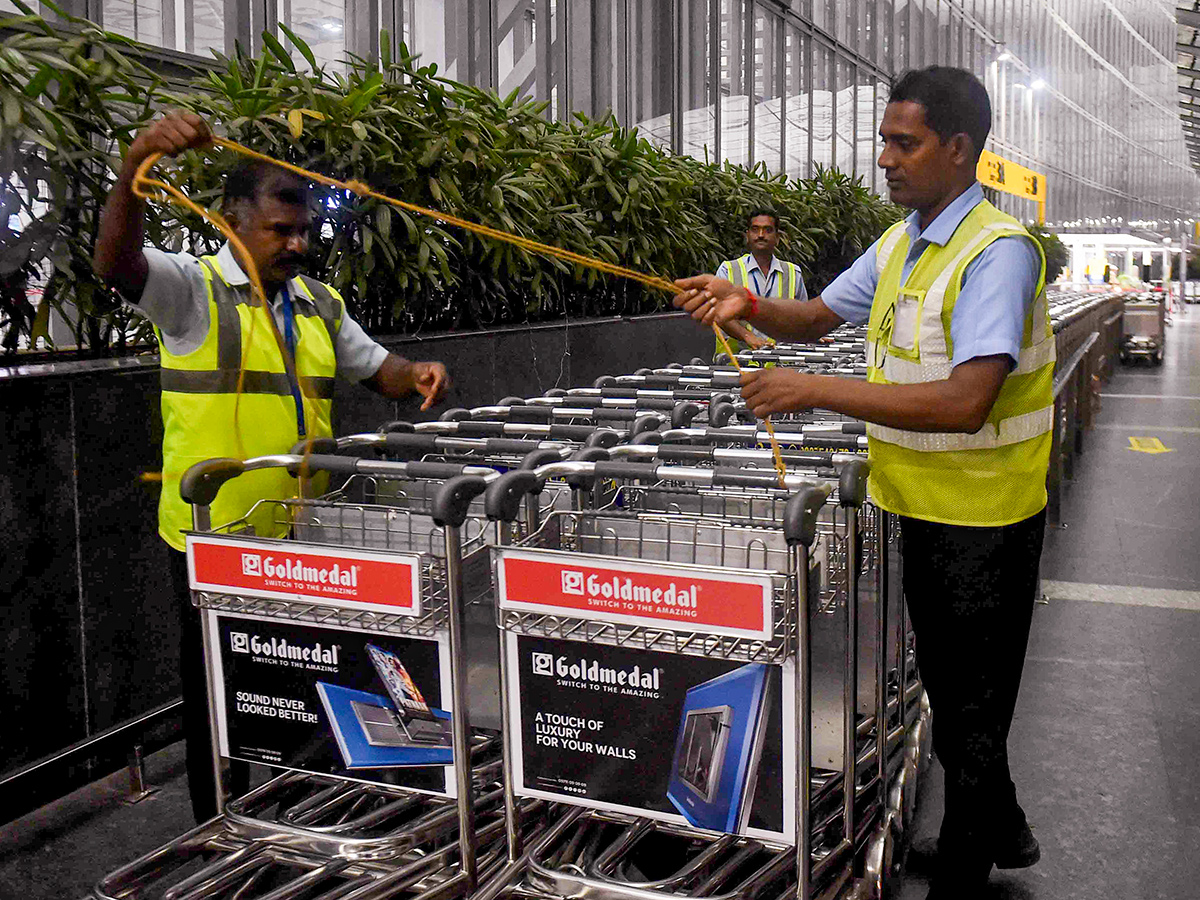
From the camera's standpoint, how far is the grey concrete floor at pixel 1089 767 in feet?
10.6

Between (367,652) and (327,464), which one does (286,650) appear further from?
(327,464)

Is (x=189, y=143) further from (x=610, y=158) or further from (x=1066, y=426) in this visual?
(x=1066, y=426)


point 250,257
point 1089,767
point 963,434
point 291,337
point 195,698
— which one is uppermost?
point 250,257

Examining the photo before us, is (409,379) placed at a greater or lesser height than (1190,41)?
lesser

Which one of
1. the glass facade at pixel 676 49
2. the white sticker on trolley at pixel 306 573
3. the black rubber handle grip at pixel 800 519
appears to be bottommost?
the white sticker on trolley at pixel 306 573

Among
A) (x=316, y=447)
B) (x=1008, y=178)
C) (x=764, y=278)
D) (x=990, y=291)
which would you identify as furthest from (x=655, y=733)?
(x=1008, y=178)

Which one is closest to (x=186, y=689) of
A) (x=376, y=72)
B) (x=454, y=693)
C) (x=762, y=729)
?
(x=454, y=693)

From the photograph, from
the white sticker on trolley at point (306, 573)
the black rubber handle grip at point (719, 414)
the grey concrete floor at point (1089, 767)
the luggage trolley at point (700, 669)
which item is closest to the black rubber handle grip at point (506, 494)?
the luggage trolley at point (700, 669)

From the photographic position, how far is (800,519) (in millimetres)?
2191

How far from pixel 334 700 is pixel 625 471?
0.78 metres

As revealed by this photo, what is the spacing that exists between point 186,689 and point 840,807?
5.35 feet

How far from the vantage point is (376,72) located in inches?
206

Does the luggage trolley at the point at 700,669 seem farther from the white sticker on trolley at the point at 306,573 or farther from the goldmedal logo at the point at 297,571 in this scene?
the goldmedal logo at the point at 297,571

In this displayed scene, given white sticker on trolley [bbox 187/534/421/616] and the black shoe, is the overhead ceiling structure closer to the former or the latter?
the black shoe
